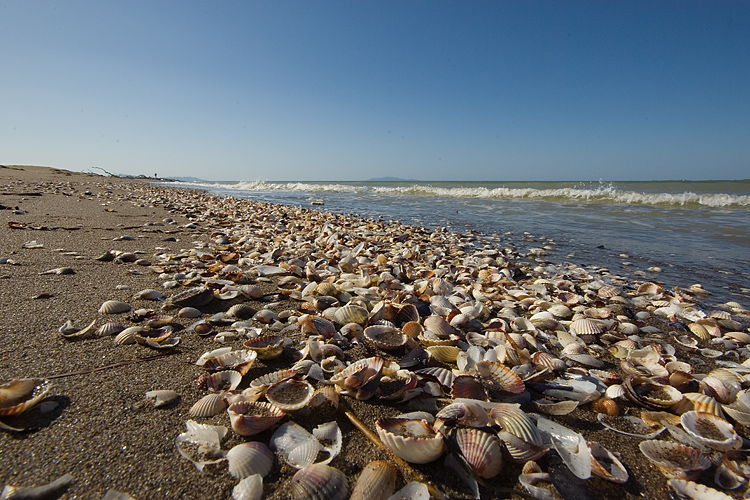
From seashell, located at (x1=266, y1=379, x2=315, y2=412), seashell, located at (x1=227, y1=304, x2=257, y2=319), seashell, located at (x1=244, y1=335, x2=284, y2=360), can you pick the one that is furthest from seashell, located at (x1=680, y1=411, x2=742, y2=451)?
seashell, located at (x1=227, y1=304, x2=257, y2=319)

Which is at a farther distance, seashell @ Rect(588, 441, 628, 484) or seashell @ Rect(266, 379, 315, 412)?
seashell @ Rect(266, 379, 315, 412)

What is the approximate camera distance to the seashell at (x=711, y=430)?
1.40 m

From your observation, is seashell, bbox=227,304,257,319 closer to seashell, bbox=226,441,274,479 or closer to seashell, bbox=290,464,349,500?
seashell, bbox=226,441,274,479

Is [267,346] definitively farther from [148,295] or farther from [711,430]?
[711,430]

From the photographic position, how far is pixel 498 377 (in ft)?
5.73

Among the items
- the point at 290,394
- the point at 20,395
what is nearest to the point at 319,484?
the point at 290,394

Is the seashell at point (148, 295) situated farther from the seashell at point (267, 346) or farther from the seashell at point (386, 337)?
the seashell at point (386, 337)

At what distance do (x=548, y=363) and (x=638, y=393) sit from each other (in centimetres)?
42

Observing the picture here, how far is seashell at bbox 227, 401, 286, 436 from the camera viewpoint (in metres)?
1.32

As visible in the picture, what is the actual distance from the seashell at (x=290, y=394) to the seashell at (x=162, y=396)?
0.41 m

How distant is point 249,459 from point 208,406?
38 cm

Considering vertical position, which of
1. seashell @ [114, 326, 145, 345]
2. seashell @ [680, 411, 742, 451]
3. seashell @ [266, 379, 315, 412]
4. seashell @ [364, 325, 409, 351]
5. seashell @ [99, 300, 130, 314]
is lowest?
seashell @ [680, 411, 742, 451]

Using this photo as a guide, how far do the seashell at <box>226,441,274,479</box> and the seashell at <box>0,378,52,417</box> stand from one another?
794 millimetres

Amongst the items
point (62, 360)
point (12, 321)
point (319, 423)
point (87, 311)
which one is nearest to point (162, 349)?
point (62, 360)
